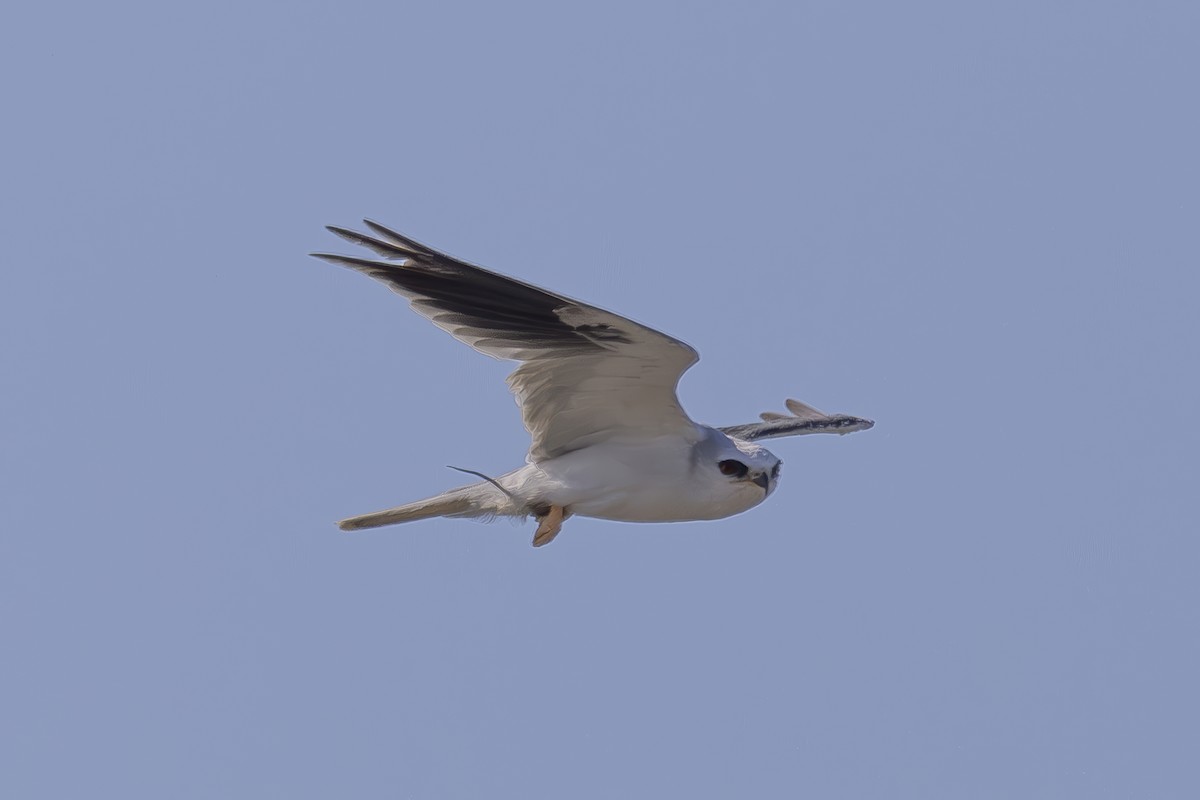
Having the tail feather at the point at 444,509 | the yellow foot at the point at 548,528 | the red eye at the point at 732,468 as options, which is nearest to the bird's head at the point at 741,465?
the red eye at the point at 732,468

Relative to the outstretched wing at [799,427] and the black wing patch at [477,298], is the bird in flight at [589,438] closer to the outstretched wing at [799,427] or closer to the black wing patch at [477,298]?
the black wing patch at [477,298]

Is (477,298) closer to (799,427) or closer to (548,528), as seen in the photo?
(548,528)

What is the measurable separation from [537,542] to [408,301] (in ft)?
Answer: 5.98

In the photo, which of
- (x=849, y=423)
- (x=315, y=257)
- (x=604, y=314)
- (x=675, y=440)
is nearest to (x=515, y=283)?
(x=604, y=314)

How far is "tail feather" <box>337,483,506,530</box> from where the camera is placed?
10.6m

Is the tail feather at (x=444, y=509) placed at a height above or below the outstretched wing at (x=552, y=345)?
below

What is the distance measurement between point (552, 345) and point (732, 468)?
1.41 metres

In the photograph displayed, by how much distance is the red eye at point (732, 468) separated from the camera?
10375 mm

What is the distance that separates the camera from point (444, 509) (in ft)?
34.9

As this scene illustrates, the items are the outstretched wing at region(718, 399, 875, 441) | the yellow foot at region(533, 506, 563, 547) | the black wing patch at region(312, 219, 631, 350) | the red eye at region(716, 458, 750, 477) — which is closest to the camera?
the black wing patch at region(312, 219, 631, 350)

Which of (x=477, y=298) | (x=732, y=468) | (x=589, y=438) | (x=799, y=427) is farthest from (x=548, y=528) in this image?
(x=799, y=427)

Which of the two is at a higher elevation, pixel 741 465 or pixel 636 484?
pixel 741 465

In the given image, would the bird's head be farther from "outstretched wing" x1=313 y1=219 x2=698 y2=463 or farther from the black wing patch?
the black wing patch

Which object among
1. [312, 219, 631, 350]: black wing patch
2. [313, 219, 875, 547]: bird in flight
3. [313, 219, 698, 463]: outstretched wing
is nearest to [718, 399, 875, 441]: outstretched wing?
[313, 219, 875, 547]: bird in flight
